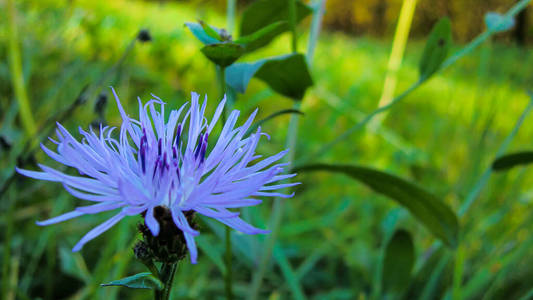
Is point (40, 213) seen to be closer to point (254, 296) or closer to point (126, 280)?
point (254, 296)

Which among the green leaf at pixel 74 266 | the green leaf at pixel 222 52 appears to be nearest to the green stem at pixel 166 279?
the green leaf at pixel 222 52

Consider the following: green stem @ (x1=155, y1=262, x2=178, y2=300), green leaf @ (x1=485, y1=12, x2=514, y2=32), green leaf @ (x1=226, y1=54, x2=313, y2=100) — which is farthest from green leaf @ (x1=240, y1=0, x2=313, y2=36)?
green stem @ (x1=155, y1=262, x2=178, y2=300)

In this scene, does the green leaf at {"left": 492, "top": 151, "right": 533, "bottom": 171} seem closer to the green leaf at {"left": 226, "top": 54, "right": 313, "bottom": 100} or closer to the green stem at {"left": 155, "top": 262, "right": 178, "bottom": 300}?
the green leaf at {"left": 226, "top": 54, "right": 313, "bottom": 100}

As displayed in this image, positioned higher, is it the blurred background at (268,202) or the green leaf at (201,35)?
the green leaf at (201,35)

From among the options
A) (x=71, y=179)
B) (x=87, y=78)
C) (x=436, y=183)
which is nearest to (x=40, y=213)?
(x=87, y=78)

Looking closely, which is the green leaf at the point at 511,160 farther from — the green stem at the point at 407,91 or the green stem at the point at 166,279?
the green stem at the point at 166,279

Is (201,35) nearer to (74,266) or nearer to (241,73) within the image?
(241,73)
